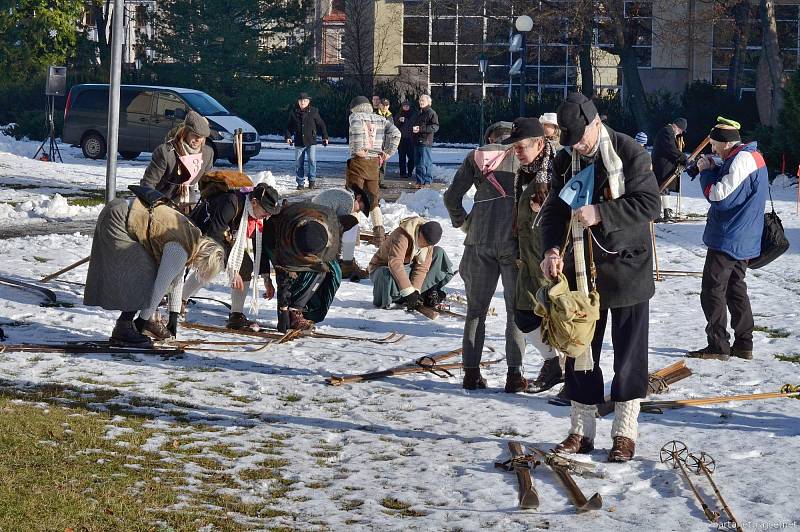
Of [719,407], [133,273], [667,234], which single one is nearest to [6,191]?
[667,234]

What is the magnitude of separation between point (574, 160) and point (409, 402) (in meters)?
2.19

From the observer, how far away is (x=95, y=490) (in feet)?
18.2

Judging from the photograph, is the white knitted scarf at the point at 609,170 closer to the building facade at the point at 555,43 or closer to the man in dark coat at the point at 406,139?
the man in dark coat at the point at 406,139

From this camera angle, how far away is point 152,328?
902 cm

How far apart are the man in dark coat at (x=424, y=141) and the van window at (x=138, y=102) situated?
23.5ft

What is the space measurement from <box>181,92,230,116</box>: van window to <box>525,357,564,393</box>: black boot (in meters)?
21.8

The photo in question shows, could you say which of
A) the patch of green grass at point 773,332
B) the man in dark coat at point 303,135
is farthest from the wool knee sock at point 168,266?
the man in dark coat at point 303,135

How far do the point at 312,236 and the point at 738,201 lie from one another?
306 cm

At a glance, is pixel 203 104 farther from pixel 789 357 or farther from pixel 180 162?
pixel 789 357

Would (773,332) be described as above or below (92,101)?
below

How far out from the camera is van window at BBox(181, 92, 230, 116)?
28.9m

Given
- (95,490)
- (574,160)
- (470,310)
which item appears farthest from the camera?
(470,310)

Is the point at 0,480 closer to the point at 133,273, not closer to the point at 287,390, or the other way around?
the point at 287,390

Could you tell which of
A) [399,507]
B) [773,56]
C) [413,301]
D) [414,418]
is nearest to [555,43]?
[773,56]
